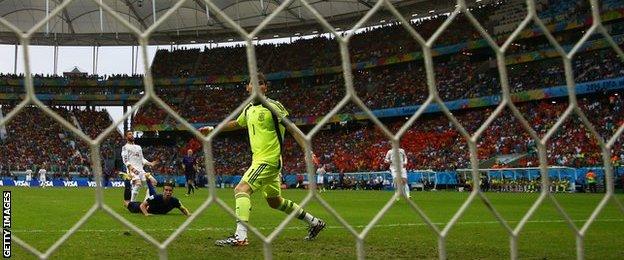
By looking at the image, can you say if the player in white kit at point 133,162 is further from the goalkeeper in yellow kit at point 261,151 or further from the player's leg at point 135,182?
the goalkeeper in yellow kit at point 261,151

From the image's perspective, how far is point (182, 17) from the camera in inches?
1671

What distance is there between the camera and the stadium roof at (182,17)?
122ft

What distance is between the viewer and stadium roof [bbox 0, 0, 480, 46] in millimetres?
37250

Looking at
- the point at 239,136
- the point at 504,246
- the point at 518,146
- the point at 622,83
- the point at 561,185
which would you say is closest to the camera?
the point at 504,246

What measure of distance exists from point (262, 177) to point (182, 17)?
3849 centimetres

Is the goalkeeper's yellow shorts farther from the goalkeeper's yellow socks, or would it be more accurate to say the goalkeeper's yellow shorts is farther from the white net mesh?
the white net mesh

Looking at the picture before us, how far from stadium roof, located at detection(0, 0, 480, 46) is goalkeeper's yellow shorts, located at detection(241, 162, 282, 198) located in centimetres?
2787

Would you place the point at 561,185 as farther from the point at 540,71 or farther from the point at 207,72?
the point at 207,72

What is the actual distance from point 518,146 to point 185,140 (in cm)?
2533

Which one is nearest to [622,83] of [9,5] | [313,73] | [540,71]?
[540,71]

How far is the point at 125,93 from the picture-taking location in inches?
2120

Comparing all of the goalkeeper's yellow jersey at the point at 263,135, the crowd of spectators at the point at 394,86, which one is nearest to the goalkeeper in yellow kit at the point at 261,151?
the goalkeeper's yellow jersey at the point at 263,135

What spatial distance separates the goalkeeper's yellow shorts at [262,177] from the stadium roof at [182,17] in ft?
91.5

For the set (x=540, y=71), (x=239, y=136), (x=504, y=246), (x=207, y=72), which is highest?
(x=207, y=72)
